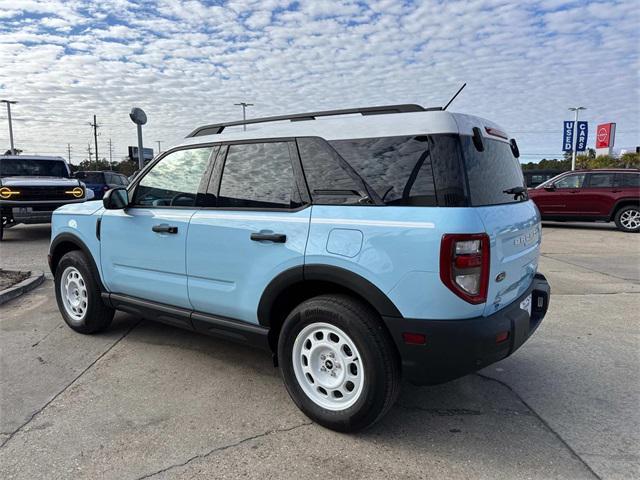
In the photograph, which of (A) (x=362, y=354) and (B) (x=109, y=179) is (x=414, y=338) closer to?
(A) (x=362, y=354)

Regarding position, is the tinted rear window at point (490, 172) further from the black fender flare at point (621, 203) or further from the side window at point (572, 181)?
the side window at point (572, 181)

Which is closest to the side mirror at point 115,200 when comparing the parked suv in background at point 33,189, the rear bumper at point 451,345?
the rear bumper at point 451,345

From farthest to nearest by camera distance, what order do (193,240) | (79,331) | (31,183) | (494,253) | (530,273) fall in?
1. (31,183)
2. (79,331)
3. (193,240)
4. (530,273)
5. (494,253)

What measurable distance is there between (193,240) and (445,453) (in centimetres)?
220

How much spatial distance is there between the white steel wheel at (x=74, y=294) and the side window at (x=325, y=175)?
2.75 metres

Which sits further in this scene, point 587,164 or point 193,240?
point 587,164

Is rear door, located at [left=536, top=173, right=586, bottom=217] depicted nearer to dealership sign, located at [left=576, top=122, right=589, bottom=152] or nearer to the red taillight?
the red taillight

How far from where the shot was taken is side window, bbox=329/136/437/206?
8.75 feet

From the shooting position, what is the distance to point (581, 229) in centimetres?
1455

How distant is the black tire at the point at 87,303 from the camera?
177 inches

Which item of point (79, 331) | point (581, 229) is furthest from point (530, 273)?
point (581, 229)

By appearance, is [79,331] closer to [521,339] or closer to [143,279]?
[143,279]

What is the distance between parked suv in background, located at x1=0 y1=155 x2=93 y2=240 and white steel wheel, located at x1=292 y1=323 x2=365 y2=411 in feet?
33.3

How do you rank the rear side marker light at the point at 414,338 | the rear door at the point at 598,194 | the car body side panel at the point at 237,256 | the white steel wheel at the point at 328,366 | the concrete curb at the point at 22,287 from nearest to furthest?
the rear side marker light at the point at 414,338, the white steel wheel at the point at 328,366, the car body side panel at the point at 237,256, the concrete curb at the point at 22,287, the rear door at the point at 598,194
